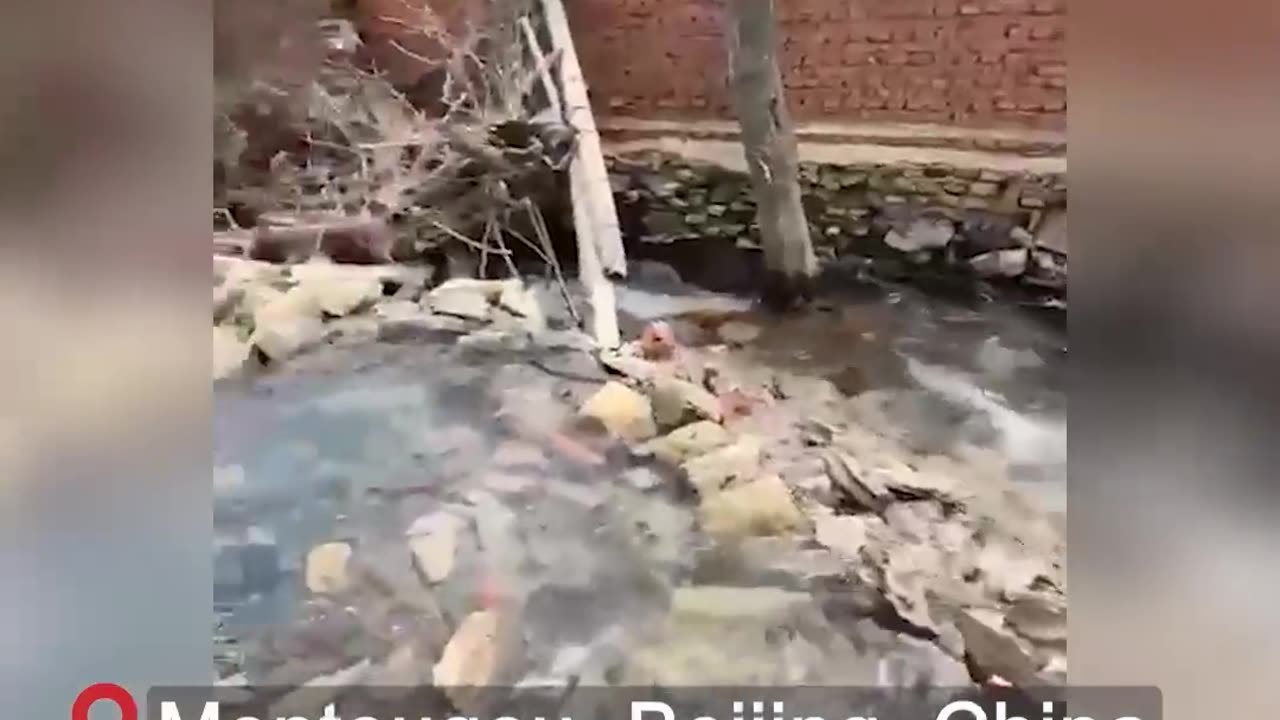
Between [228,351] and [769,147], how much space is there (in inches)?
16.4

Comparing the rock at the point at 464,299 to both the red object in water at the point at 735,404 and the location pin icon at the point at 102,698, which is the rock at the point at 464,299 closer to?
the red object in water at the point at 735,404

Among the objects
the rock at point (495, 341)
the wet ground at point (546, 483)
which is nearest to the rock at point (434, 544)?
the wet ground at point (546, 483)

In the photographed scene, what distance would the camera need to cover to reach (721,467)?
837mm

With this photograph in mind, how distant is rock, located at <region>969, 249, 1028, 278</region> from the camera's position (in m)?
0.84

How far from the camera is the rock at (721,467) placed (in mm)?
835

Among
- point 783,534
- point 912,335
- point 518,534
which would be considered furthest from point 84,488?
point 912,335

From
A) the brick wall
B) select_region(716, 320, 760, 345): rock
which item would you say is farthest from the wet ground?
the brick wall

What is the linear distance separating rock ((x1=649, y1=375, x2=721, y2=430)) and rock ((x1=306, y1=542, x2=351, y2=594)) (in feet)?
0.81

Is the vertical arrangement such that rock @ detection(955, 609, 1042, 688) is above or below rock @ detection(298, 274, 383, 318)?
below

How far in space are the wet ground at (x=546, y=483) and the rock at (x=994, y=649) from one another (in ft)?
0.08

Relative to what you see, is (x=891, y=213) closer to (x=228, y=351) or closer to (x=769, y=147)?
(x=769, y=147)

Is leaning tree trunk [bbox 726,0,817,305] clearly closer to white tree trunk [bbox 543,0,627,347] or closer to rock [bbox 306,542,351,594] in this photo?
white tree trunk [bbox 543,0,627,347]

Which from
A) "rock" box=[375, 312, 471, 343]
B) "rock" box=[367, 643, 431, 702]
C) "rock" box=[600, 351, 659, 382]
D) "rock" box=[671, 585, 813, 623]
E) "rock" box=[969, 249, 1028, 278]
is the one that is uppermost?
"rock" box=[969, 249, 1028, 278]

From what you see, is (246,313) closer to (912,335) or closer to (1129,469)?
(912,335)
